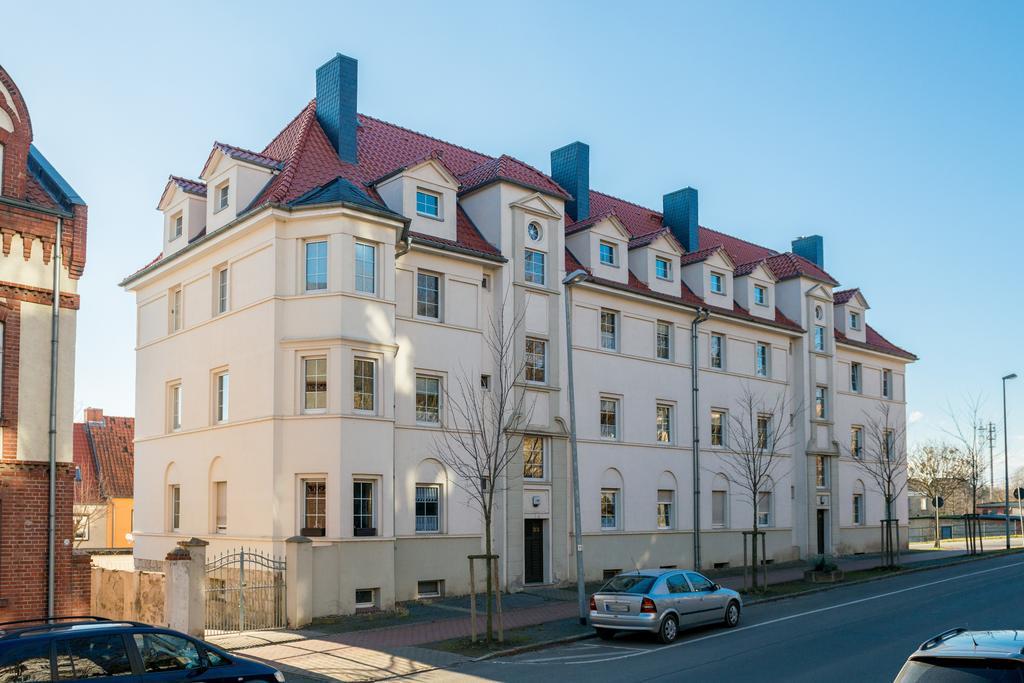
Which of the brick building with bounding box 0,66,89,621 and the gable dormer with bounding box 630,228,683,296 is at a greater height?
the gable dormer with bounding box 630,228,683,296

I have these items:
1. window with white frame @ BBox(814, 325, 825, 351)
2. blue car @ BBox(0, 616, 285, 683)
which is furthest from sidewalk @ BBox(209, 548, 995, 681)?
window with white frame @ BBox(814, 325, 825, 351)

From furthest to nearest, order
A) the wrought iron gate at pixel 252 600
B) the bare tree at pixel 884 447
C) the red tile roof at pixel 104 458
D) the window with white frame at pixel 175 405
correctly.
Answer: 1. the red tile roof at pixel 104 458
2. the bare tree at pixel 884 447
3. the window with white frame at pixel 175 405
4. the wrought iron gate at pixel 252 600

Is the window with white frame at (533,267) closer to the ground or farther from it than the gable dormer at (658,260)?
closer to the ground

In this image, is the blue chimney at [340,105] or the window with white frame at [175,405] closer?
the blue chimney at [340,105]

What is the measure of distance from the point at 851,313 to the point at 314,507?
31.5m

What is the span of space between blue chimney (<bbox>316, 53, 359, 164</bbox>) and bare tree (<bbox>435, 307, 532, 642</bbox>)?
22.8 ft

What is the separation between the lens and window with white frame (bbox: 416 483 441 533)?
1083 inches

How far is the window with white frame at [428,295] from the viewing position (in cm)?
2833

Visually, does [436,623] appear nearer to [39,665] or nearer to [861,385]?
[39,665]

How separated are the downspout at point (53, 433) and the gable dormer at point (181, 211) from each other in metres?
11.8

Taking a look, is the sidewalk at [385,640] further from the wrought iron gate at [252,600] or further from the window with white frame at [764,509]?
the window with white frame at [764,509]

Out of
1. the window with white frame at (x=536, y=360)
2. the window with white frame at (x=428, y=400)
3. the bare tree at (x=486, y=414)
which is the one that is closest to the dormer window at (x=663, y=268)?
the window with white frame at (x=536, y=360)

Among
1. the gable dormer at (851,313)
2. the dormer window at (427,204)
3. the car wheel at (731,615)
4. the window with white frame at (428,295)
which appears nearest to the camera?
the car wheel at (731,615)

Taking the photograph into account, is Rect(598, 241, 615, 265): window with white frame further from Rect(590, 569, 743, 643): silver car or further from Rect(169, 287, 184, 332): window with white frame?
Rect(590, 569, 743, 643): silver car
